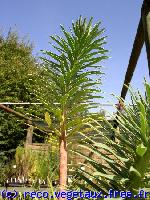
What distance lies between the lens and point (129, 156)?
2.98ft

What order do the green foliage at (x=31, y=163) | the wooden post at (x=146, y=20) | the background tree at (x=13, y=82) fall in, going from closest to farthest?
the wooden post at (x=146, y=20) < the green foliage at (x=31, y=163) < the background tree at (x=13, y=82)

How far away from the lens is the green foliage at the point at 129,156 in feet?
2.66

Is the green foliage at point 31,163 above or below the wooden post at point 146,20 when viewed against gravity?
below

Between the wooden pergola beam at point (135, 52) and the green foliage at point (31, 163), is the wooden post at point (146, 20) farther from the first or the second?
the green foliage at point (31, 163)

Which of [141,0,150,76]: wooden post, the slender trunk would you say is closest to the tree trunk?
the slender trunk

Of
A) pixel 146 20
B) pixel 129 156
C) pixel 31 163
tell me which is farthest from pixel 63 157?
pixel 31 163

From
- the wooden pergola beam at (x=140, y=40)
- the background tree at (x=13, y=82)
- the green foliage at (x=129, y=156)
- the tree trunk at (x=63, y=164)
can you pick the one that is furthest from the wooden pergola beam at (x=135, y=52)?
the background tree at (x=13, y=82)

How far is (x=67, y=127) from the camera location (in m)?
1.58

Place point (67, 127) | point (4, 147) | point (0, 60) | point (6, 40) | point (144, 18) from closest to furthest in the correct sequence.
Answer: point (144, 18) → point (67, 127) → point (4, 147) → point (0, 60) → point (6, 40)

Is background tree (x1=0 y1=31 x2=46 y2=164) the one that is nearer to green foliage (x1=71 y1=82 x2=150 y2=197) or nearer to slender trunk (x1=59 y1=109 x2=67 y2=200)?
slender trunk (x1=59 y1=109 x2=67 y2=200)

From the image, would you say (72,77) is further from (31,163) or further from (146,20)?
(31,163)

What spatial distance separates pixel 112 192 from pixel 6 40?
1829cm

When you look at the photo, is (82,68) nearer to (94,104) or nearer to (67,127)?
(94,104)

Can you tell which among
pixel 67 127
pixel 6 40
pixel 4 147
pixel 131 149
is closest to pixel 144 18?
pixel 131 149
